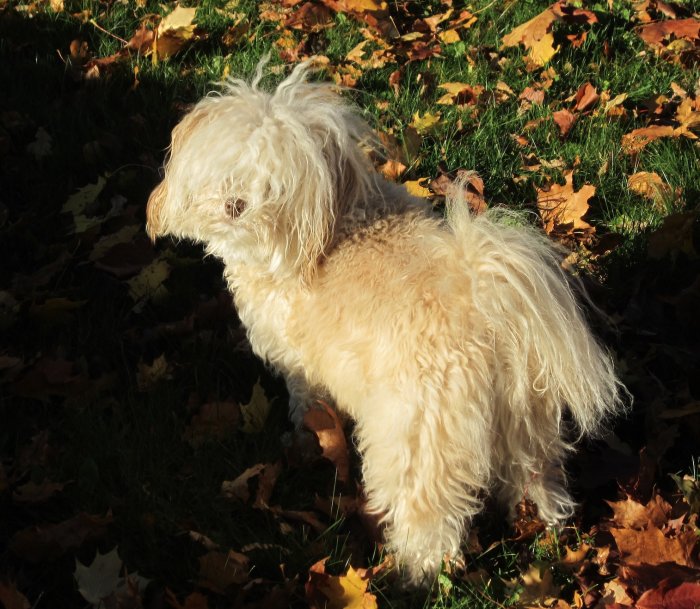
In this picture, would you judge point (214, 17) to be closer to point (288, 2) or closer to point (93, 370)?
point (288, 2)

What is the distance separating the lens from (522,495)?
8.50 feet

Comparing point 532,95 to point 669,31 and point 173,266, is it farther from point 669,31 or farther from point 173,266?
point 173,266

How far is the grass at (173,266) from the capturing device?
2.67m

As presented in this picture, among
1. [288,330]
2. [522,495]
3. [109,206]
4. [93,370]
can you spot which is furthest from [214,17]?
[522,495]

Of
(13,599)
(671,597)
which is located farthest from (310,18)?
(671,597)

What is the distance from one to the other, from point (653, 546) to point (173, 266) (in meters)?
2.38

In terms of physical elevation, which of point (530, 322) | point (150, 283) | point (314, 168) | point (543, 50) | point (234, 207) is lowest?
point (150, 283)

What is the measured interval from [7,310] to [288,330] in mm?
1357

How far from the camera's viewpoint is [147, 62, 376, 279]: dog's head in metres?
2.46

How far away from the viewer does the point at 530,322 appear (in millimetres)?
2139

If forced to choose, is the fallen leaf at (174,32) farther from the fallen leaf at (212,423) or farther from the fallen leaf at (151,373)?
the fallen leaf at (212,423)

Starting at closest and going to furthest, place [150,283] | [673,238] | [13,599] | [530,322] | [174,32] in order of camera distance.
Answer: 1. [530,322]
2. [13,599]
3. [673,238]
4. [150,283]
5. [174,32]

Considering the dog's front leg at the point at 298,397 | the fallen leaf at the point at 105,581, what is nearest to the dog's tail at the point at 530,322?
the dog's front leg at the point at 298,397

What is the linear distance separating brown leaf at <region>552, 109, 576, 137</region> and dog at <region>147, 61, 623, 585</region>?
1781 mm
